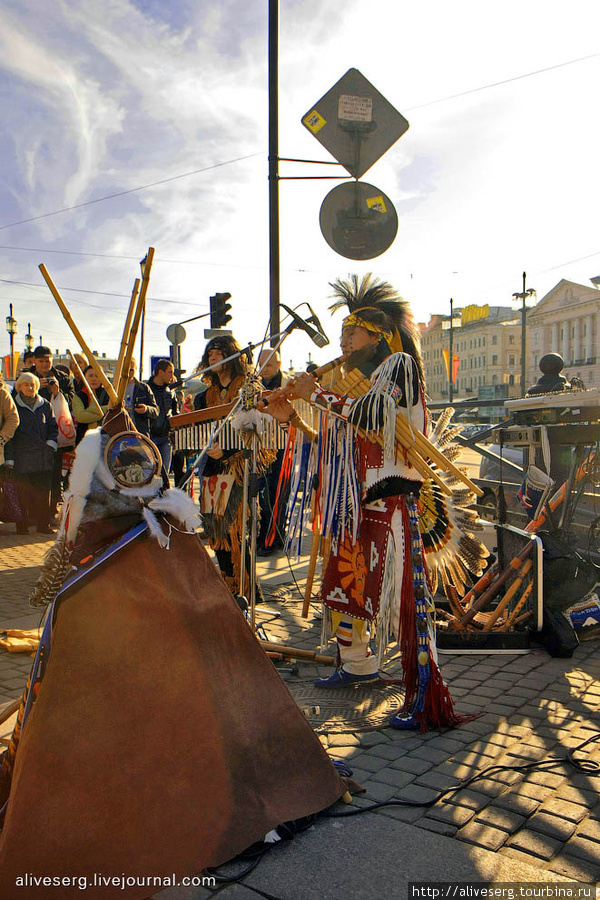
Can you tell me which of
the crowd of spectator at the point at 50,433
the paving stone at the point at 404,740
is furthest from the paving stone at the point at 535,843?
the crowd of spectator at the point at 50,433

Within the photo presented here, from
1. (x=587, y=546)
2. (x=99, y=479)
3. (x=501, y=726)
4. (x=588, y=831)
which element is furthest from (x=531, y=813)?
(x=587, y=546)

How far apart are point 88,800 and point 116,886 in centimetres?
25

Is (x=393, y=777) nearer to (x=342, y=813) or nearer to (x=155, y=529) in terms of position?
(x=342, y=813)

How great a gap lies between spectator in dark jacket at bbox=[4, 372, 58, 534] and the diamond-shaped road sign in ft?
15.6

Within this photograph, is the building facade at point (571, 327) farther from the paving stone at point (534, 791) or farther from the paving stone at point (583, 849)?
the paving stone at point (583, 849)

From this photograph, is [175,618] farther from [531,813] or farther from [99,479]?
[531,813]

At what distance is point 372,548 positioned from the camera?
145 inches

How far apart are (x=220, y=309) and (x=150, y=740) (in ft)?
21.6

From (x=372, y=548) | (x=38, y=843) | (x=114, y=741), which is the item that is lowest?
(x=38, y=843)

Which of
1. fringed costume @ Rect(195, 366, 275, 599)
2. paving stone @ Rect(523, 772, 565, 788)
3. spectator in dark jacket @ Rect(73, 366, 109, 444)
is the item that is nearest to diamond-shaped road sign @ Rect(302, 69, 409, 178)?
fringed costume @ Rect(195, 366, 275, 599)

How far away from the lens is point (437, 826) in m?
2.48

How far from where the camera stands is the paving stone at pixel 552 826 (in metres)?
2.42

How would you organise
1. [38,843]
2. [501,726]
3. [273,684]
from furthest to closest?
[501,726]
[273,684]
[38,843]

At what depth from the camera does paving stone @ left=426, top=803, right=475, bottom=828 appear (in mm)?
2523
